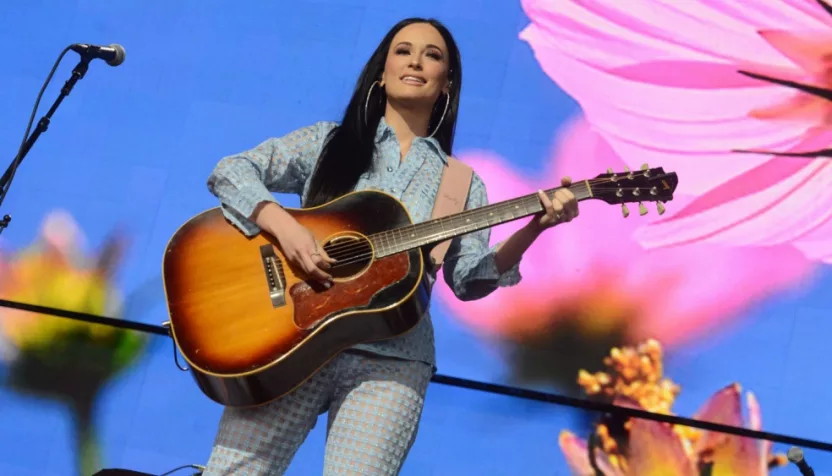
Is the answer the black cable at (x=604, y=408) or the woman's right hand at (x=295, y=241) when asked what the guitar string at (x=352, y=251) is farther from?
the black cable at (x=604, y=408)

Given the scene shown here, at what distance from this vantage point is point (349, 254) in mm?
1824

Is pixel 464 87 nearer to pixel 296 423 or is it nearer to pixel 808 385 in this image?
pixel 808 385

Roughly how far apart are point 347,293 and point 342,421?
0.24m

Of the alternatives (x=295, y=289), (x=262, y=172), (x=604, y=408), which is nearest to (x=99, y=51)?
(x=262, y=172)

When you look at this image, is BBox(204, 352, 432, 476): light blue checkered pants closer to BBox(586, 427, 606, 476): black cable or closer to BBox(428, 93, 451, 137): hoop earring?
BBox(428, 93, 451, 137): hoop earring

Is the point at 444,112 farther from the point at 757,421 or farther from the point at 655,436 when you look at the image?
the point at 757,421

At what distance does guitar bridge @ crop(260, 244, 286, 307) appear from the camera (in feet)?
5.84

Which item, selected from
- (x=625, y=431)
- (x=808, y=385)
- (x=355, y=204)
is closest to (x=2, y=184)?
(x=355, y=204)

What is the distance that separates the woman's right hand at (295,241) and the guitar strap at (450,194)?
247 millimetres

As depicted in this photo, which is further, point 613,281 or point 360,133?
point 613,281

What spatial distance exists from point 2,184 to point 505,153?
1.48 meters

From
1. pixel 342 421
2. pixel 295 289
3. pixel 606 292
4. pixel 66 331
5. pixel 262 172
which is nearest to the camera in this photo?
pixel 342 421

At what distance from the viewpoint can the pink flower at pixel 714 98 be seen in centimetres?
280

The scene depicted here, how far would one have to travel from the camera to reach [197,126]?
10.6ft
